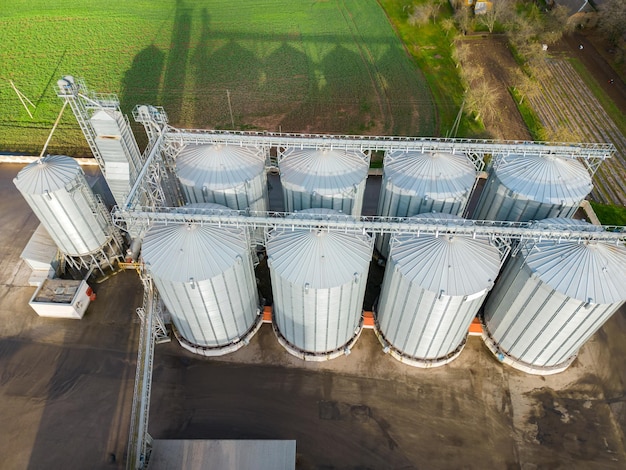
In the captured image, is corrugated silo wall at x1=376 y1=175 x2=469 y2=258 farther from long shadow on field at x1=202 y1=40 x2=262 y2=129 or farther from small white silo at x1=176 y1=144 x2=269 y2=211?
long shadow on field at x1=202 y1=40 x2=262 y2=129

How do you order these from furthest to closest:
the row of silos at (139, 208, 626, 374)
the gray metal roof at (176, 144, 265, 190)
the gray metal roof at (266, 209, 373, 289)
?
1. the gray metal roof at (176, 144, 265, 190)
2. the gray metal roof at (266, 209, 373, 289)
3. the row of silos at (139, 208, 626, 374)

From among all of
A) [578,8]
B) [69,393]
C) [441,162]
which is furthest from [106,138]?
[578,8]

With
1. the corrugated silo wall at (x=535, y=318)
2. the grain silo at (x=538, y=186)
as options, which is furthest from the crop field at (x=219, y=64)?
the corrugated silo wall at (x=535, y=318)

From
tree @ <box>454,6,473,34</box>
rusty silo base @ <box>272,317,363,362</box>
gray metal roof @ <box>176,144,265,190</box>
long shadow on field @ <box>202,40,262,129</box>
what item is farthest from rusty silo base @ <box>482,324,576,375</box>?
tree @ <box>454,6,473,34</box>

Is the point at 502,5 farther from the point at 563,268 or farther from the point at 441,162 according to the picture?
the point at 563,268

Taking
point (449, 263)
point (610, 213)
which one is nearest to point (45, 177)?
point (449, 263)

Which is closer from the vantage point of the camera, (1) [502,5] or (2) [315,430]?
(2) [315,430]

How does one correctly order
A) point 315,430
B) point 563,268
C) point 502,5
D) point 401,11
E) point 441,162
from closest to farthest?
point 563,268, point 315,430, point 441,162, point 502,5, point 401,11
